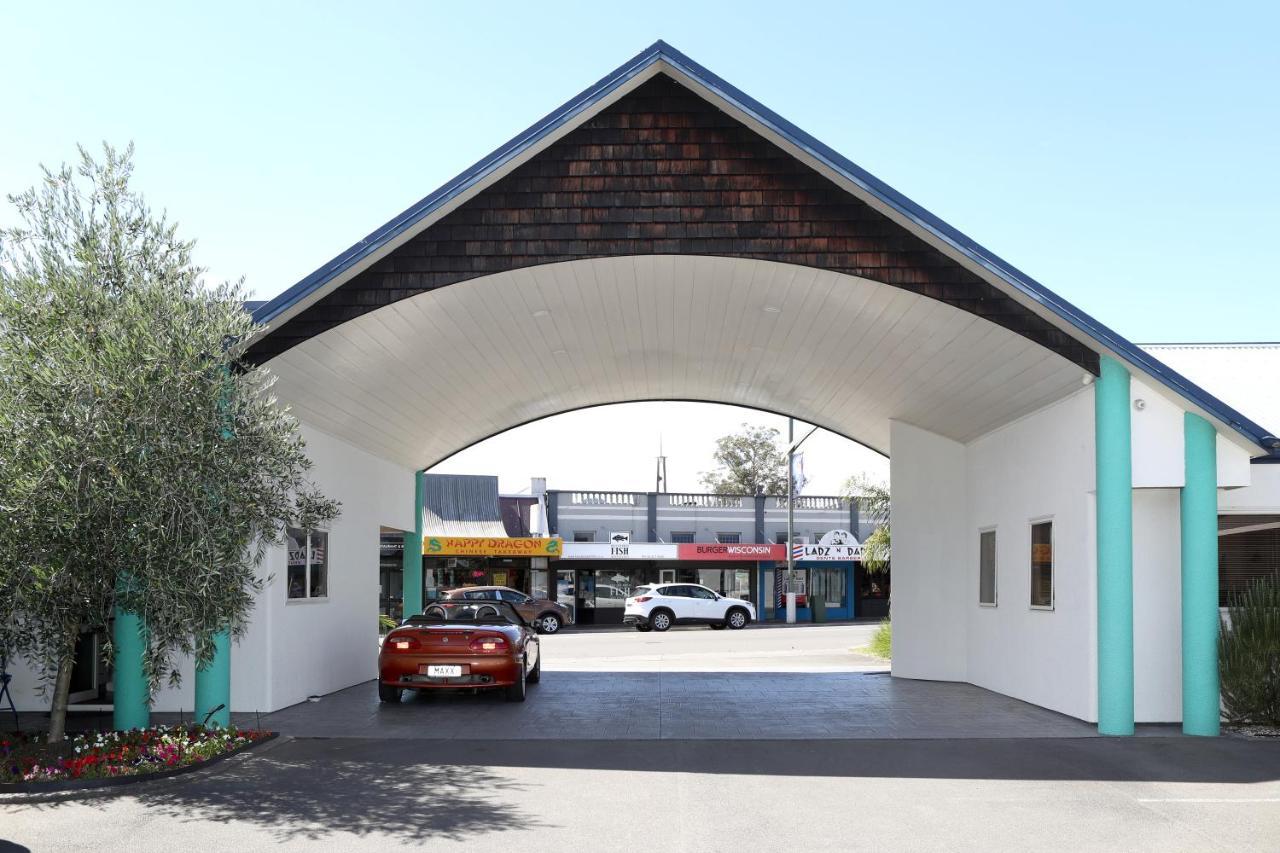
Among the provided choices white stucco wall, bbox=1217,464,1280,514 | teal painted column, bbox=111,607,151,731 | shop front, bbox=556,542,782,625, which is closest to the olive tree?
teal painted column, bbox=111,607,151,731

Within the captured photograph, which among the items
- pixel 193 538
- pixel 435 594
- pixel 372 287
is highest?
pixel 372 287

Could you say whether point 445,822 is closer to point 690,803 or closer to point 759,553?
point 690,803

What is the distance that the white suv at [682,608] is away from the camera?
36.0m

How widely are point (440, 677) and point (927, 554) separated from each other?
7840 mm

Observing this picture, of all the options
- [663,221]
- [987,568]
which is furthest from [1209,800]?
[987,568]

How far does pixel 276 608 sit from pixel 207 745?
3.24m

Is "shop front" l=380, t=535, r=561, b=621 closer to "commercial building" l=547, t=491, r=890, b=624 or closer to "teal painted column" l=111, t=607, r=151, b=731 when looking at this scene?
"commercial building" l=547, t=491, r=890, b=624

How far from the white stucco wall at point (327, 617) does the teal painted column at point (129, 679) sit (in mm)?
946

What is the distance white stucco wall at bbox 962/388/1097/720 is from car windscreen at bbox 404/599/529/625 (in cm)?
620

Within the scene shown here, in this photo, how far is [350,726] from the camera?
1221 cm

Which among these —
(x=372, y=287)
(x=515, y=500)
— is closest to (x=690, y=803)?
(x=372, y=287)

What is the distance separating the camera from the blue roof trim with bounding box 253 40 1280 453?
11148 mm

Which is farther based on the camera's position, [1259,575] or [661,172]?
[1259,575]

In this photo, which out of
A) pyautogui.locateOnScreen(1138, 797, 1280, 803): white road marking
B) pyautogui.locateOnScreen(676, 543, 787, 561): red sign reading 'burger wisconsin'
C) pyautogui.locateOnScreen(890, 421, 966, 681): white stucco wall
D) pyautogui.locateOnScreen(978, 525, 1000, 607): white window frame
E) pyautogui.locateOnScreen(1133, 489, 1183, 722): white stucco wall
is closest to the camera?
pyautogui.locateOnScreen(1138, 797, 1280, 803): white road marking
